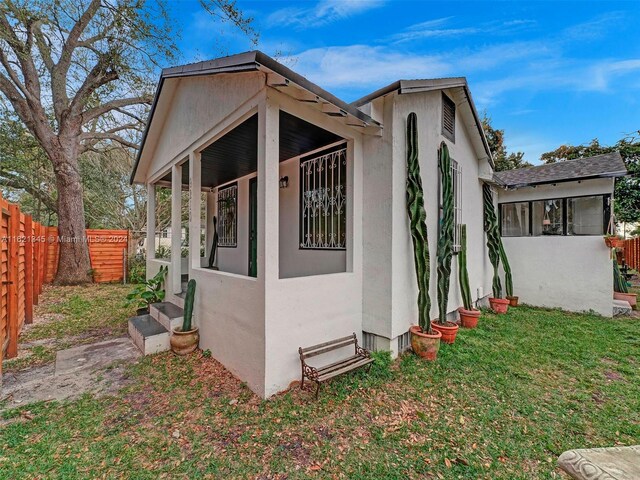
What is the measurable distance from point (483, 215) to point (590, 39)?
6.06 m

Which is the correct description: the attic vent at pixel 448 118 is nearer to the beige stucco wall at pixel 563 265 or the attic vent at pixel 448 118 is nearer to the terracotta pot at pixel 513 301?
the beige stucco wall at pixel 563 265

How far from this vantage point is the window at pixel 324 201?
458cm

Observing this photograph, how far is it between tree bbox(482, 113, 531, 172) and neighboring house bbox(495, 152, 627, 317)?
9.75 m

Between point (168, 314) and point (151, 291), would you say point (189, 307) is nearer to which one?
point (168, 314)

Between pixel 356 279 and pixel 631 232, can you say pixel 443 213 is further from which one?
pixel 631 232

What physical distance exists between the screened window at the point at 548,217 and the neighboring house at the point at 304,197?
1.87 meters

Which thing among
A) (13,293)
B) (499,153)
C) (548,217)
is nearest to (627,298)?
(548,217)

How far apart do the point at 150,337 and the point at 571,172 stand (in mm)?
10556

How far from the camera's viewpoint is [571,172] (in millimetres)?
7402

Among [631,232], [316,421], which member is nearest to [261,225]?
[316,421]

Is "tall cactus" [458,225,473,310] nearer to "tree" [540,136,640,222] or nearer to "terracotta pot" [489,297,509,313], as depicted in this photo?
"terracotta pot" [489,297,509,313]

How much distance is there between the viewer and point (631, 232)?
1576 cm

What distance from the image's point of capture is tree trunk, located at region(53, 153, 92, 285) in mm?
10211

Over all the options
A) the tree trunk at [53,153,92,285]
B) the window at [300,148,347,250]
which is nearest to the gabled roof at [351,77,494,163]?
the window at [300,148,347,250]
